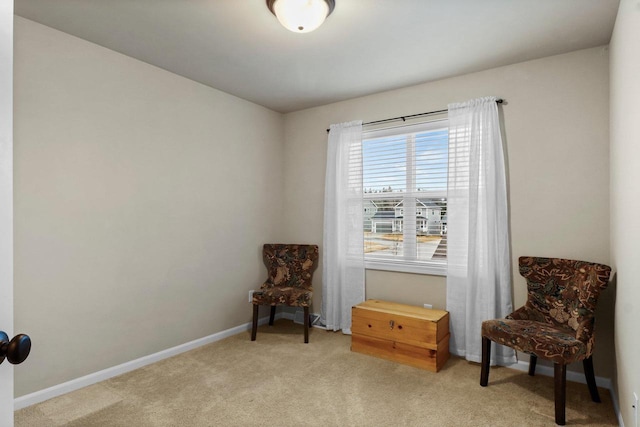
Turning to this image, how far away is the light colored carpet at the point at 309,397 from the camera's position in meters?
2.25

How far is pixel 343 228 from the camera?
12.9 ft

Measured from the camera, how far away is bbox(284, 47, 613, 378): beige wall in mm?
2707

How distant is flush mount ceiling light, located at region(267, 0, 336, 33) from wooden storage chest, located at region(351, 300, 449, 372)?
2.33 metres

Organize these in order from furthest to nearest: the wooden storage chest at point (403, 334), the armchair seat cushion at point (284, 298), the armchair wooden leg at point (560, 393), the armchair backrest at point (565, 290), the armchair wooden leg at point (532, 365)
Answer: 1. the armchair seat cushion at point (284, 298)
2. the wooden storage chest at point (403, 334)
3. the armchair wooden leg at point (532, 365)
4. the armchair backrest at point (565, 290)
5. the armchair wooden leg at point (560, 393)

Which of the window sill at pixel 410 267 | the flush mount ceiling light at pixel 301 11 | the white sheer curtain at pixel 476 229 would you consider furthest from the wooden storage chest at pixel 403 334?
the flush mount ceiling light at pixel 301 11

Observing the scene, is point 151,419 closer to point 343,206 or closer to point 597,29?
point 343,206

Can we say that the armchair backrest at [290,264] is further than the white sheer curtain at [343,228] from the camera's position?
Yes

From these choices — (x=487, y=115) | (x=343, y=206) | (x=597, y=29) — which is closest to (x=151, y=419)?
(x=343, y=206)

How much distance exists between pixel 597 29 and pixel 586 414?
98.2 inches

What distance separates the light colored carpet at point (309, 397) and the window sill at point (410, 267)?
2.55 ft

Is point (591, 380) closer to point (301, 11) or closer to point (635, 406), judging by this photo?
point (635, 406)

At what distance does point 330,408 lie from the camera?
7.80 feet

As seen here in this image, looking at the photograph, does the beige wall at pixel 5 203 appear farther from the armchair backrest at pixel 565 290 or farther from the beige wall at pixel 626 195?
the armchair backrest at pixel 565 290

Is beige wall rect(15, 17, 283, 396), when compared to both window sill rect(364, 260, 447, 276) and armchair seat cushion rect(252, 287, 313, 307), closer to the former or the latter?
armchair seat cushion rect(252, 287, 313, 307)
